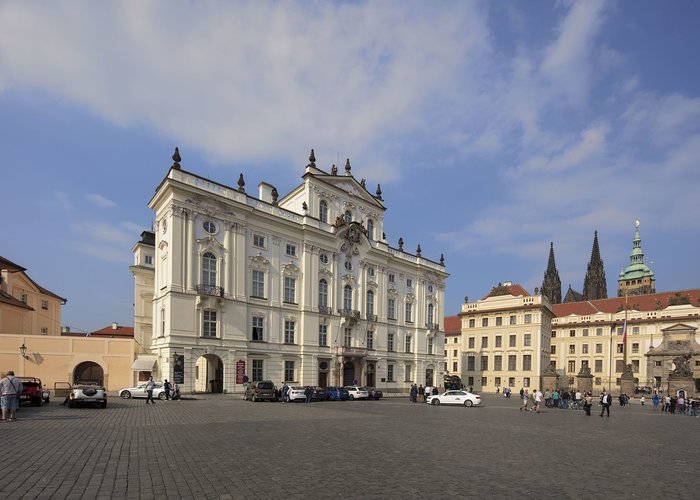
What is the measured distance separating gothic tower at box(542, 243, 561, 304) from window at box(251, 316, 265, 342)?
356 feet

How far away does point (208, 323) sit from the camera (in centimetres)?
4066

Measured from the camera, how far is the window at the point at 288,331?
47188mm

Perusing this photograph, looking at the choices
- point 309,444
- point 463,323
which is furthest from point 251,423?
point 463,323

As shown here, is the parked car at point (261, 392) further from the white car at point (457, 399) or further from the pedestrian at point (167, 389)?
the white car at point (457, 399)

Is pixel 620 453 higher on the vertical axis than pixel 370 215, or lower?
lower

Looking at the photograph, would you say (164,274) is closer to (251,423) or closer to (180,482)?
(251,423)

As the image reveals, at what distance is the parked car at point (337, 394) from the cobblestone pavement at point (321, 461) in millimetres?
22294

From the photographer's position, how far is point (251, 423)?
61.6 ft

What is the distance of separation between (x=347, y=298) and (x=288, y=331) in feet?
30.3

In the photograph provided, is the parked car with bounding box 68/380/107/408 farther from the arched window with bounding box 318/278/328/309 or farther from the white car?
the arched window with bounding box 318/278/328/309

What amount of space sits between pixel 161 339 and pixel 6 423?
2322 centimetres

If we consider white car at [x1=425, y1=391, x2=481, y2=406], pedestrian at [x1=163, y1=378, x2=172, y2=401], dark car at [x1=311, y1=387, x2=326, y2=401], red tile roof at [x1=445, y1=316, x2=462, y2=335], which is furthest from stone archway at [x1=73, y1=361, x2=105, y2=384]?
red tile roof at [x1=445, y1=316, x2=462, y2=335]

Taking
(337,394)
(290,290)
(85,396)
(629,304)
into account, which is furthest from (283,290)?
(629,304)

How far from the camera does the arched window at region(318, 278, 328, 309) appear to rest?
5081 cm
